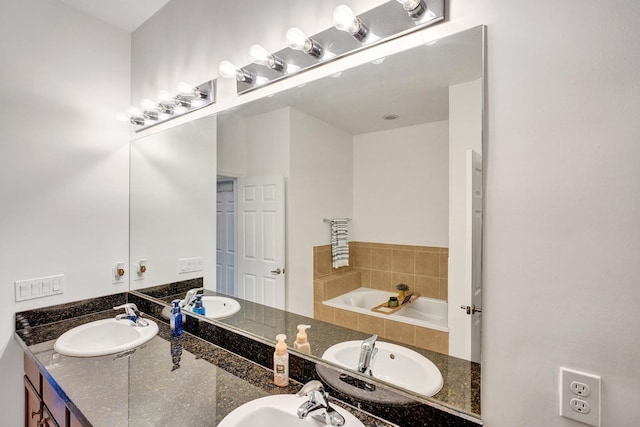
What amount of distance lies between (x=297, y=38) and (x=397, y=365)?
1.21m

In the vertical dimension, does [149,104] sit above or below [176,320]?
above

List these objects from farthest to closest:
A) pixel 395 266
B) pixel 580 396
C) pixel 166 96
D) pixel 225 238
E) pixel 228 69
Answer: pixel 166 96 < pixel 225 238 < pixel 228 69 < pixel 395 266 < pixel 580 396

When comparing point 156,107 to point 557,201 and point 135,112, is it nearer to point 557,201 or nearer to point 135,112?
point 135,112

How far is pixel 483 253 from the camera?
2.76ft

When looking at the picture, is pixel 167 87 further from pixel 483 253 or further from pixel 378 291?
pixel 483 253

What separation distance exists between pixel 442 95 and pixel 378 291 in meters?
0.67

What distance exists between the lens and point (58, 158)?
1841mm

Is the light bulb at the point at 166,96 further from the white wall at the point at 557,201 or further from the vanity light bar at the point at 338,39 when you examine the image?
the white wall at the point at 557,201

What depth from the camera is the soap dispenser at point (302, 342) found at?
1.18 metres

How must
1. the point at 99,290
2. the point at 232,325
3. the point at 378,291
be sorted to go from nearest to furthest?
the point at 378,291
the point at 232,325
the point at 99,290

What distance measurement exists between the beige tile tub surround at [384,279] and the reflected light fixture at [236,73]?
0.83 m

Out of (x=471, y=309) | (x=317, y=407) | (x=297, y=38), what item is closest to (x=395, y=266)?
(x=471, y=309)

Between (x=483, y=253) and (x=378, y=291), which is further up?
(x=483, y=253)

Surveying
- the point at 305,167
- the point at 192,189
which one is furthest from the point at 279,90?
the point at 192,189
